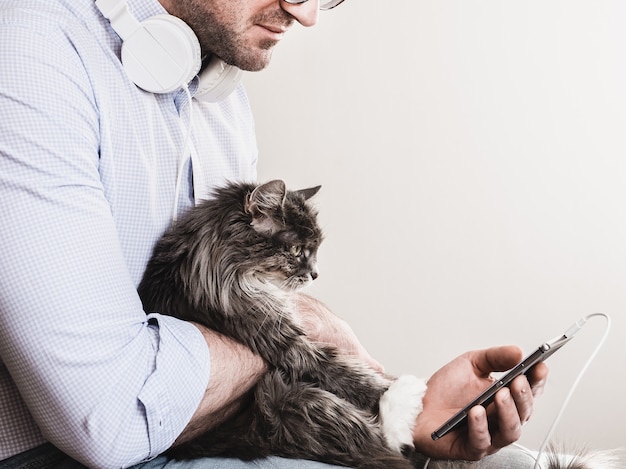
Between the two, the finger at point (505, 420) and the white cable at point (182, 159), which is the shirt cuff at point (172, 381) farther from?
the finger at point (505, 420)

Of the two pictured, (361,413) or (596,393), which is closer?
(361,413)

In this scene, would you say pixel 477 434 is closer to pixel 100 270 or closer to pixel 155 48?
pixel 100 270

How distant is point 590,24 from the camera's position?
265 centimetres

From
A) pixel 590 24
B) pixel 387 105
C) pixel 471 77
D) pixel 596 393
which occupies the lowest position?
pixel 596 393

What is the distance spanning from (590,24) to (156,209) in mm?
2061

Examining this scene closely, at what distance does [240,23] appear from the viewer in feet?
5.61

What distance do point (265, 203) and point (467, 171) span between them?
1.46m

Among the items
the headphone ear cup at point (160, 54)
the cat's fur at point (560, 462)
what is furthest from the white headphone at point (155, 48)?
the cat's fur at point (560, 462)

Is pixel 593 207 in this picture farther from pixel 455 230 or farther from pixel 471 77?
pixel 471 77

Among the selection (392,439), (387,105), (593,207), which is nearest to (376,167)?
(387,105)

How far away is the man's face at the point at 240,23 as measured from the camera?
1.66 m

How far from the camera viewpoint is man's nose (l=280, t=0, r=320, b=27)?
5.73 ft

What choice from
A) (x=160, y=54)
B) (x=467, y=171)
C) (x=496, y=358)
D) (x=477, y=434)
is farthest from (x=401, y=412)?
(x=467, y=171)

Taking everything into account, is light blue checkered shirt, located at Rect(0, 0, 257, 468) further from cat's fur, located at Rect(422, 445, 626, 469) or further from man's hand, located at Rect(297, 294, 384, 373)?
cat's fur, located at Rect(422, 445, 626, 469)
